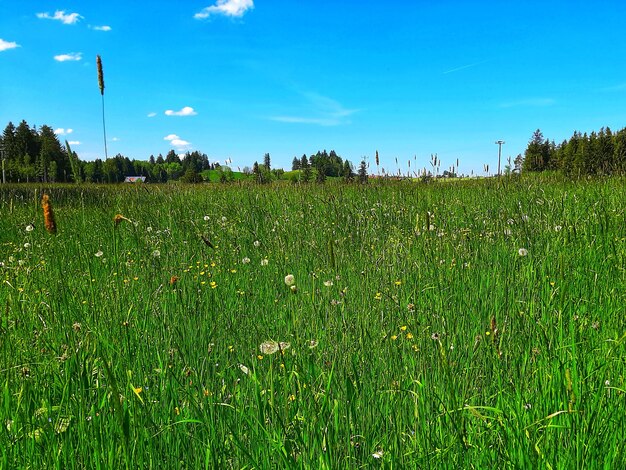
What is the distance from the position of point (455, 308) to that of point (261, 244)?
279 cm

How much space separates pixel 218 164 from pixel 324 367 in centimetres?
1135

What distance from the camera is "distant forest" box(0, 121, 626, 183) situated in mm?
9789

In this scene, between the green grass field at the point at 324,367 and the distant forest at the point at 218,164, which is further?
the distant forest at the point at 218,164

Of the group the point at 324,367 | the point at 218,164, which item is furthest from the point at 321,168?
the point at 324,367

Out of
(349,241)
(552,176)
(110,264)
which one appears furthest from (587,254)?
(552,176)

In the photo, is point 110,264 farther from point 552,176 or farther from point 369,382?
point 552,176

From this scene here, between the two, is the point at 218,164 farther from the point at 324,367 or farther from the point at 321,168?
the point at 324,367

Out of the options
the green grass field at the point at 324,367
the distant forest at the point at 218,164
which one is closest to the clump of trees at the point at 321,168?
the distant forest at the point at 218,164

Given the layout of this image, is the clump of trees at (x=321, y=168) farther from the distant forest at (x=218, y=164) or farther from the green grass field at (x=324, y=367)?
the green grass field at (x=324, y=367)

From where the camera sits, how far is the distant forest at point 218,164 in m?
9.79

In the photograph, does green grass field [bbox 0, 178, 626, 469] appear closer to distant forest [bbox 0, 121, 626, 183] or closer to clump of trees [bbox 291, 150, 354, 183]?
distant forest [bbox 0, 121, 626, 183]

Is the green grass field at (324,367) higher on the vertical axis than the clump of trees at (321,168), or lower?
lower

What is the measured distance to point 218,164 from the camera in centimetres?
1252

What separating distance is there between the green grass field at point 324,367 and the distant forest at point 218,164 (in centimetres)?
113
